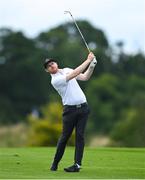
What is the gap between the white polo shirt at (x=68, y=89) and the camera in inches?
678

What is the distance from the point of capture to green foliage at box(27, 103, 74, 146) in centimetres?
6139

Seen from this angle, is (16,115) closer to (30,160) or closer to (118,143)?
(118,143)

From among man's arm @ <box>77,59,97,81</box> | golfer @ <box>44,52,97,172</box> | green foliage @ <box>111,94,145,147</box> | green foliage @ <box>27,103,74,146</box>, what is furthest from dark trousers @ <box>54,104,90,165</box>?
green foliage @ <box>111,94,145,147</box>

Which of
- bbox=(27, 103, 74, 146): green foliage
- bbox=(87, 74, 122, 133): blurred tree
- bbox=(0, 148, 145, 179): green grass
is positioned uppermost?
bbox=(0, 148, 145, 179): green grass

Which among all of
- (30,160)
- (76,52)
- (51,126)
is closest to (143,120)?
(51,126)

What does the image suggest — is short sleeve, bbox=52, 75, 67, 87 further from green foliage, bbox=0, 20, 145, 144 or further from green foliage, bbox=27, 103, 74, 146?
green foliage, bbox=0, 20, 145, 144

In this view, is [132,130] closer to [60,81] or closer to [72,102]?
[72,102]

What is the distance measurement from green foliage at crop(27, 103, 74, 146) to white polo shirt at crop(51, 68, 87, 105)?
42.7 meters

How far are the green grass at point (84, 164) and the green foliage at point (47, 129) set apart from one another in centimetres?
3909

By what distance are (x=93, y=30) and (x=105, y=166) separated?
113 metres

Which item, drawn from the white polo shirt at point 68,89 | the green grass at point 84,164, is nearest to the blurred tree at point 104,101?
the green grass at point 84,164

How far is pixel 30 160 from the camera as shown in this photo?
19062mm

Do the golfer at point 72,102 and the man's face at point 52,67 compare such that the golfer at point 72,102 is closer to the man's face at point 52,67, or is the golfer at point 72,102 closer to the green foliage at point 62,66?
the man's face at point 52,67

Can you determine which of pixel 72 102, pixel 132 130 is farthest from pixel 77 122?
pixel 132 130
